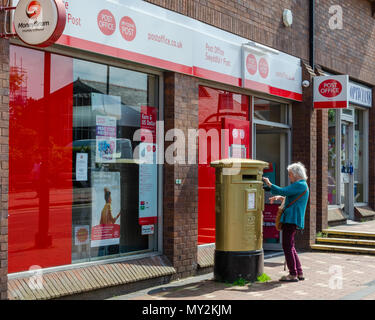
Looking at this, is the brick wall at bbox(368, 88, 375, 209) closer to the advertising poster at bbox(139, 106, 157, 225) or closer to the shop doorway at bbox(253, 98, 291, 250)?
the shop doorway at bbox(253, 98, 291, 250)

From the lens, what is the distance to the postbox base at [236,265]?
24.9 feet

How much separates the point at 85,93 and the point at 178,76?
5.37 ft

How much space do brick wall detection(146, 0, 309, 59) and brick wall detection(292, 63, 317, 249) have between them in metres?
0.71

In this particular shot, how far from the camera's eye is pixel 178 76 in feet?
26.6

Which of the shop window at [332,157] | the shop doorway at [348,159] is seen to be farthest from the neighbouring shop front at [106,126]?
the shop doorway at [348,159]

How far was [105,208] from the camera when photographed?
7336 mm

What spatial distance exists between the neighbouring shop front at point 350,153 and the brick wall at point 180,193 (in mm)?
6402

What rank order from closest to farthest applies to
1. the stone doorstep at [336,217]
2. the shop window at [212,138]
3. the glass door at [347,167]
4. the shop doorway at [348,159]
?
the shop window at [212,138]
the stone doorstep at [336,217]
the shop doorway at [348,159]
the glass door at [347,167]

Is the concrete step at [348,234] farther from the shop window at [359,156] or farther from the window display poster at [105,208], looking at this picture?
the window display poster at [105,208]

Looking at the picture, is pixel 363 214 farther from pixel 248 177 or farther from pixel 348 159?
pixel 248 177

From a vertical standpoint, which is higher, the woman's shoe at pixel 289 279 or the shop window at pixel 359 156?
the shop window at pixel 359 156

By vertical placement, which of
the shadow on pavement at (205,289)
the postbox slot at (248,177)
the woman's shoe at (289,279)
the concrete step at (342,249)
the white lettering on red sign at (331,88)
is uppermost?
the white lettering on red sign at (331,88)

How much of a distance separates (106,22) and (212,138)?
303 cm
